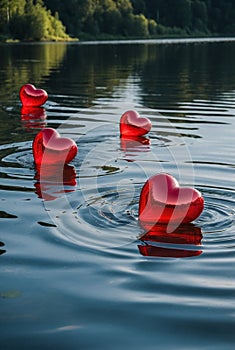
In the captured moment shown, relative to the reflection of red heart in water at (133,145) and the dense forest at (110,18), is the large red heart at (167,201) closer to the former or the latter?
the reflection of red heart in water at (133,145)

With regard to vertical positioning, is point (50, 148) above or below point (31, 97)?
above

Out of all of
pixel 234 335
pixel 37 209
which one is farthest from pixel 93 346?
pixel 37 209

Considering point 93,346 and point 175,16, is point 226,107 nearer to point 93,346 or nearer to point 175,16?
point 93,346

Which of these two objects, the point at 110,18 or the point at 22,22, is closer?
the point at 22,22

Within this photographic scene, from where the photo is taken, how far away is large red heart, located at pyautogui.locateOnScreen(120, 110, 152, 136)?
12.9 meters

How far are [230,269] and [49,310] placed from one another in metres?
1.82

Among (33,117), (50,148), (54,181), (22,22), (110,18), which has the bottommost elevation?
(33,117)

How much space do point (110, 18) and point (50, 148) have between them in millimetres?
106988

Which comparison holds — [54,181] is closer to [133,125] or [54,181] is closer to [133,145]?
[133,145]

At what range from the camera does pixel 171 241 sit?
21.7 ft

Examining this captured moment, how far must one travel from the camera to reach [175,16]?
5507 inches

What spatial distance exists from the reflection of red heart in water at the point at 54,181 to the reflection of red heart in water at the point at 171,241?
1993mm

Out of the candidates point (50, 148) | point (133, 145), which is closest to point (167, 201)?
point (50, 148)

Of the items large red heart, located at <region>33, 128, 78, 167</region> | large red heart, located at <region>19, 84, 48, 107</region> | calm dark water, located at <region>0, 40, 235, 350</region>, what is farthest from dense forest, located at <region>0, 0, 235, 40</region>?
large red heart, located at <region>33, 128, 78, 167</region>
